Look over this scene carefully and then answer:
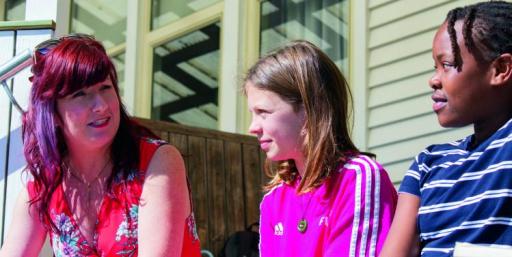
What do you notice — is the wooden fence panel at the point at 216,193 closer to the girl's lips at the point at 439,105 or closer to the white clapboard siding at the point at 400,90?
the white clapboard siding at the point at 400,90

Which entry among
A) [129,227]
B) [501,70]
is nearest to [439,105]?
[501,70]

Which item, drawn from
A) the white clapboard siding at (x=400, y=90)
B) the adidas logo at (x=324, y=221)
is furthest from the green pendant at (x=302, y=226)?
the white clapboard siding at (x=400, y=90)

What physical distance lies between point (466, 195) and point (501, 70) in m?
0.27

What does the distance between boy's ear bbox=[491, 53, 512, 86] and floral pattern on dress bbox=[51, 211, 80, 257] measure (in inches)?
46.7

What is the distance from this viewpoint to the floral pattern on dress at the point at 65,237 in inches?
93.3

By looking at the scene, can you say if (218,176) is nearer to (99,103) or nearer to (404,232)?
(99,103)

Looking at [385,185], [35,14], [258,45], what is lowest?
[385,185]

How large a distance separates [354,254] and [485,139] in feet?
1.41

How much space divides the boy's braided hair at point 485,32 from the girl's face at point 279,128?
54 centimetres

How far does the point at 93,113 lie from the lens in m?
2.33

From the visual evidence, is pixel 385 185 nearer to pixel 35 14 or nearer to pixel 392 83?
pixel 35 14

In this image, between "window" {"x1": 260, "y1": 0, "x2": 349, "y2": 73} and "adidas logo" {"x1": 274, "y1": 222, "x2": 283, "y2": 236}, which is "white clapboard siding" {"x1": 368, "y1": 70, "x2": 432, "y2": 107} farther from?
"adidas logo" {"x1": 274, "y1": 222, "x2": 283, "y2": 236}

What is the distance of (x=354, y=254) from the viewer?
6.81ft

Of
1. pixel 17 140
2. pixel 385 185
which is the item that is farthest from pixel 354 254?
pixel 17 140
